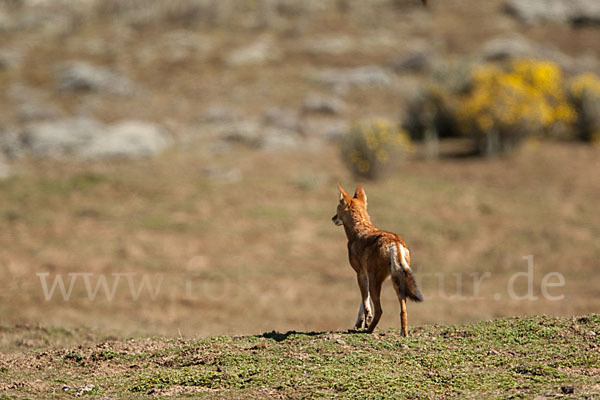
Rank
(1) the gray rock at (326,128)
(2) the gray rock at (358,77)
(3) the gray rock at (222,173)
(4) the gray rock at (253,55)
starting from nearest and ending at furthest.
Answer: (3) the gray rock at (222,173), (1) the gray rock at (326,128), (2) the gray rock at (358,77), (4) the gray rock at (253,55)

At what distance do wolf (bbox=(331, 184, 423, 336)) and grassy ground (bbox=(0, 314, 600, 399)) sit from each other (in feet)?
1.66

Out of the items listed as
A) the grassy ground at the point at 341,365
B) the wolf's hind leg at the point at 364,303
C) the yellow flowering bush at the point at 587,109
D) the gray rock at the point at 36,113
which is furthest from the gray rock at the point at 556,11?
the wolf's hind leg at the point at 364,303

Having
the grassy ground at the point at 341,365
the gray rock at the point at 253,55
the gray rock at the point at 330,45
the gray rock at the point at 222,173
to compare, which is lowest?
the grassy ground at the point at 341,365

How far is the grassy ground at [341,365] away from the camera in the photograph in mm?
7086

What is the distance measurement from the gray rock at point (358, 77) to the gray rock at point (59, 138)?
54.3 feet

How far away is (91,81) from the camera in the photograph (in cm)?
4344

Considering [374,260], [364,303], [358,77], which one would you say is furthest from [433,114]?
[374,260]

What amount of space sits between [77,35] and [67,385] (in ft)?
181

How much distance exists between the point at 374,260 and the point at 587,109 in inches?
953

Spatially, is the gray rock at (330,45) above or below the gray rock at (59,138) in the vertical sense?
above

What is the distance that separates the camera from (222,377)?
755 centimetres

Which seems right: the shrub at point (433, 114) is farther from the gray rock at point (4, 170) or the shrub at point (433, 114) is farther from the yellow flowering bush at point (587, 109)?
the gray rock at point (4, 170)

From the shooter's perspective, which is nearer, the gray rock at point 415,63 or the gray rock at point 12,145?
the gray rock at point 12,145

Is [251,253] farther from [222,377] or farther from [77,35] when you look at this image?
[77,35]
